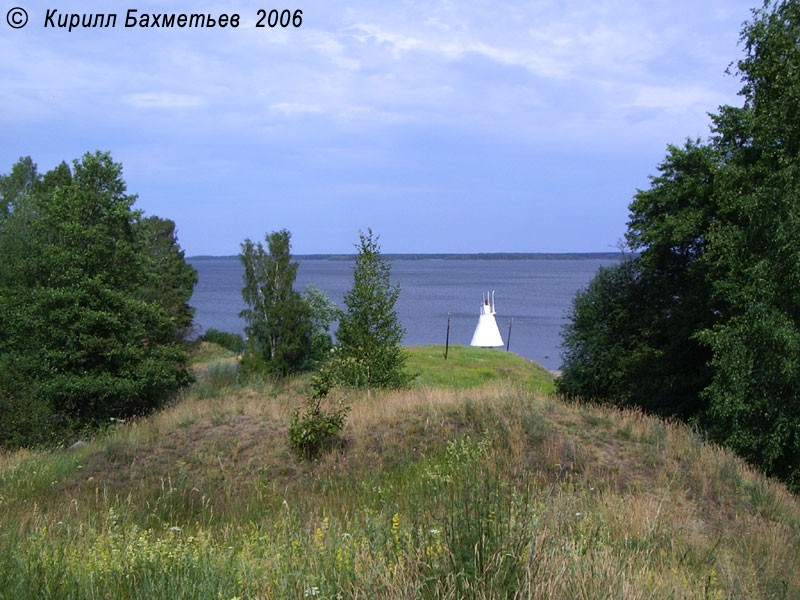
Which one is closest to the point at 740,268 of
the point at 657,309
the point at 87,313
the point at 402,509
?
the point at 657,309

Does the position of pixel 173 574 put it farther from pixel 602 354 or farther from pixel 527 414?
pixel 602 354

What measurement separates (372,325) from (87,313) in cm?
994

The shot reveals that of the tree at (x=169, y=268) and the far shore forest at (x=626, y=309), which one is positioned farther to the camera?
the tree at (x=169, y=268)

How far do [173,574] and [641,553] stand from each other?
284cm

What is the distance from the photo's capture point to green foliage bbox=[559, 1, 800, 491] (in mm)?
14789

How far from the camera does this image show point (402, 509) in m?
5.39

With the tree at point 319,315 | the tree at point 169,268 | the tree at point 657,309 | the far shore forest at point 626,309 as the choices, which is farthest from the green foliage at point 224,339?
the tree at point 657,309

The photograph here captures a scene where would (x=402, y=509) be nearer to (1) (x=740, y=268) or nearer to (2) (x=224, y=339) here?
(1) (x=740, y=268)

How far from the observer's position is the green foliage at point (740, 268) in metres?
14.8

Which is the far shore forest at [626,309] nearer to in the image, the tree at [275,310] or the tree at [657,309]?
the tree at [657,309]

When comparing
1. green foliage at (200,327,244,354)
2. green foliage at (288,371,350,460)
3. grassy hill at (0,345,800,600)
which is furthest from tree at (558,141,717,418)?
green foliage at (200,327,244,354)

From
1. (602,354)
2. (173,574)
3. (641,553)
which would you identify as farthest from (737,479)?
(602,354)

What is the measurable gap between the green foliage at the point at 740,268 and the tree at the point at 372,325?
26.2ft

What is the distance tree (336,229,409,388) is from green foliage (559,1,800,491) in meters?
7.98
